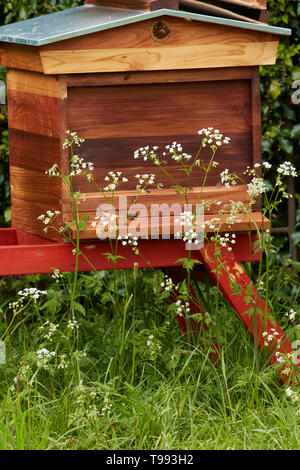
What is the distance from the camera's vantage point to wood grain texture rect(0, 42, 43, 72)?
11.3 feet

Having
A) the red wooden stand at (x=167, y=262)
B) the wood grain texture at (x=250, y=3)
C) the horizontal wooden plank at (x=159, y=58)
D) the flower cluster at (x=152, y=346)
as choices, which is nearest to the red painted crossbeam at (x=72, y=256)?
the red wooden stand at (x=167, y=262)

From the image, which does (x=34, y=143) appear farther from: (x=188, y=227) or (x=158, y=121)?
(x=188, y=227)

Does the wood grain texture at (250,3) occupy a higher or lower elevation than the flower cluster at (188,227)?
higher

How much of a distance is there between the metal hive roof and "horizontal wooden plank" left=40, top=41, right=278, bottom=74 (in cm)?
8

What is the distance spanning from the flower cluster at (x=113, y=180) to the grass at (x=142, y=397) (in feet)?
1.29

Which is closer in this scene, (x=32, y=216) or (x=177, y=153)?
(x=177, y=153)

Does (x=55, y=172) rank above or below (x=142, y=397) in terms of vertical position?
above

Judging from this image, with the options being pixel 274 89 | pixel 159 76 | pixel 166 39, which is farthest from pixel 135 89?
pixel 274 89

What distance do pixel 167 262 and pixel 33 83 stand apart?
1.00 m

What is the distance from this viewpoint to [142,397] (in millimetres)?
3355

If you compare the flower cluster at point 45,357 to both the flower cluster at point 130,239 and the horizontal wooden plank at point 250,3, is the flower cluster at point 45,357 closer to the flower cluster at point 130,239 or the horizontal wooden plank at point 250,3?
the flower cluster at point 130,239

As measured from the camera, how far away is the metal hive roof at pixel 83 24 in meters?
3.24
